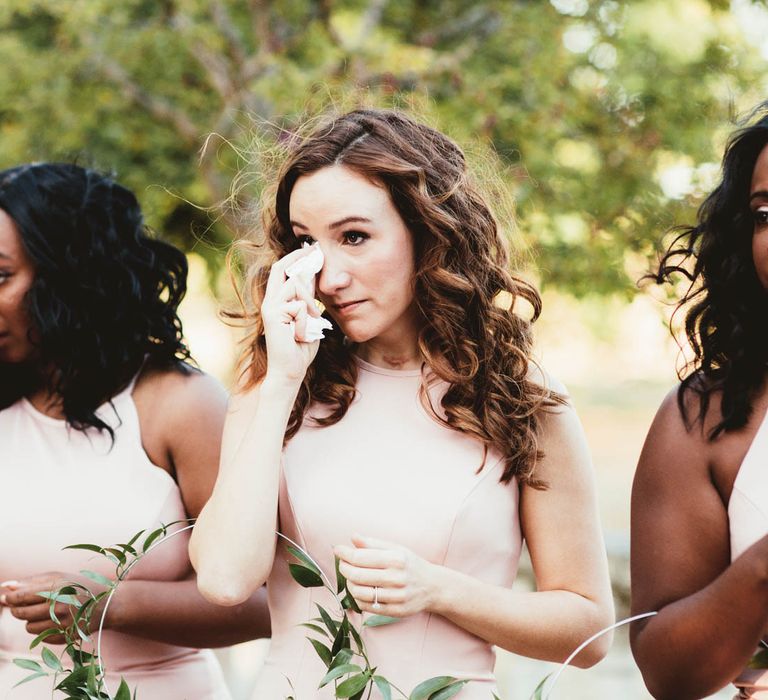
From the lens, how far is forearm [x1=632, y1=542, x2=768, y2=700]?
81.0 inches

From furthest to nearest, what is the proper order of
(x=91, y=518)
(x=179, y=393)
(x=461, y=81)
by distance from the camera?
(x=461, y=81), (x=179, y=393), (x=91, y=518)

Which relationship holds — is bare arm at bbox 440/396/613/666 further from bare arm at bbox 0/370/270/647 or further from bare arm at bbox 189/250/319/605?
bare arm at bbox 0/370/270/647

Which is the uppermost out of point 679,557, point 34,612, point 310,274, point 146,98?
point 310,274

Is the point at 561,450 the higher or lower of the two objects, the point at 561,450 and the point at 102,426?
the higher

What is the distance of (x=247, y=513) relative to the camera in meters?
2.39

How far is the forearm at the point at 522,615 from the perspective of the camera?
7.63 feet

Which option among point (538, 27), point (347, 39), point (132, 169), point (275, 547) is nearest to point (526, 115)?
point (538, 27)

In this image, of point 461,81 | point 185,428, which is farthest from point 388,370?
point 461,81

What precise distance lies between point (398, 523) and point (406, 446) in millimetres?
201

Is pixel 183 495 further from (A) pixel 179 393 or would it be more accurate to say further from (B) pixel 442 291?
(B) pixel 442 291

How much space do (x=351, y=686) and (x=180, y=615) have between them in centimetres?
95

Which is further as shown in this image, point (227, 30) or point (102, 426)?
point (227, 30)

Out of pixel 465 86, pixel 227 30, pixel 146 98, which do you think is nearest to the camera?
pixel 465 86

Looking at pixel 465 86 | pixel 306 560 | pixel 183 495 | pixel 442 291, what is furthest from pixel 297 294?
pixel 465 86
